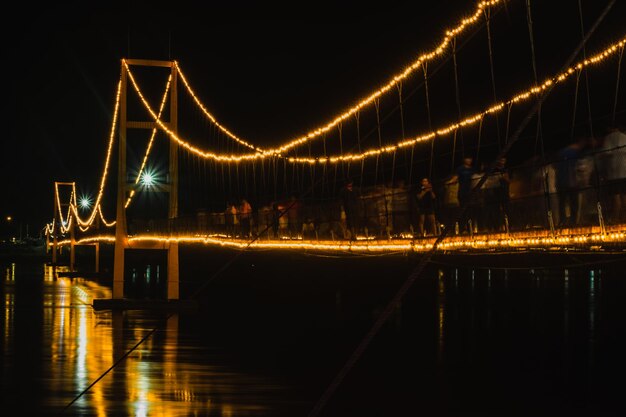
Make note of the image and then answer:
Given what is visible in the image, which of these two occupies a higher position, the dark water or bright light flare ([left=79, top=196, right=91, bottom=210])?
bright light flare ([left=79, top=196, right=91, bottom=210])

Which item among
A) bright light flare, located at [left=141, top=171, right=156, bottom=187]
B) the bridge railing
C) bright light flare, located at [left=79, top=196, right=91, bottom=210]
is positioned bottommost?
the bridge railing

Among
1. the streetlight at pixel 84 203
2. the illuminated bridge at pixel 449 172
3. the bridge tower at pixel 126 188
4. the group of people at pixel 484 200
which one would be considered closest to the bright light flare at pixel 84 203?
the streetlight at pixel 84 203

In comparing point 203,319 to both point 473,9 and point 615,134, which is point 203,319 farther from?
point 615,134

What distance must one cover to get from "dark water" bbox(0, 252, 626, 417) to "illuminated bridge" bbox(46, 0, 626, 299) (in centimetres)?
115

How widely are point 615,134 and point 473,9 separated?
6486mm

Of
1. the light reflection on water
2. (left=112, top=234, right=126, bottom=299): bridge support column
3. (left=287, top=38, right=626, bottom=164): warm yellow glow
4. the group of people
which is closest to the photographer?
the group of people

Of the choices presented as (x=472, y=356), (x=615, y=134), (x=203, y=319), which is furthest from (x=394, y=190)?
(x=203, y=319)

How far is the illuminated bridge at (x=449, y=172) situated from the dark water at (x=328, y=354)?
1147 mm

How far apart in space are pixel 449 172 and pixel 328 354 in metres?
12.5

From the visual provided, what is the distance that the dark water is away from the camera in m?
12.0

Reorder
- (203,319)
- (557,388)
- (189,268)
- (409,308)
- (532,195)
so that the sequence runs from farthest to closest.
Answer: (189,268), (409,308), (203,319), (557,388), (532,195)

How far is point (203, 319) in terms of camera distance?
918 inches

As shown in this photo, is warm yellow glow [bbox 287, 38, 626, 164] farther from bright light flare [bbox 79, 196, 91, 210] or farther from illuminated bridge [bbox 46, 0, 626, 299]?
bright light flare [bbox 79, 196, 91, 210]

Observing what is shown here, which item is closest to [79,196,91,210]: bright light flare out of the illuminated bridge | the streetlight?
the streetlight
